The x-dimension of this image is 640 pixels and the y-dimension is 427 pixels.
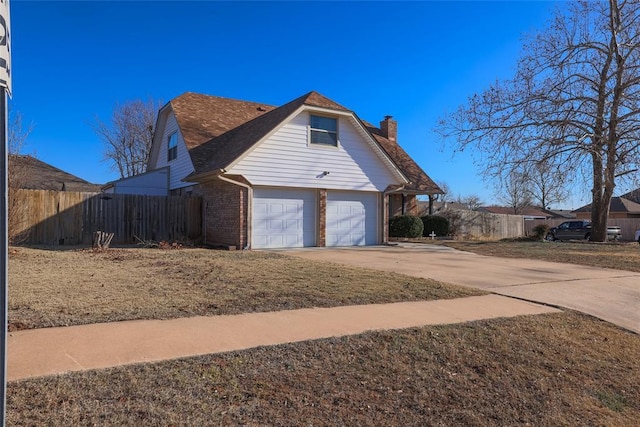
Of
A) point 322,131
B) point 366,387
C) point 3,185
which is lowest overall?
point 366,387

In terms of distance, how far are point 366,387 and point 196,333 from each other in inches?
82.8

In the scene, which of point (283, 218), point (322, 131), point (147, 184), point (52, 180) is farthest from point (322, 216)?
point (52, 180)

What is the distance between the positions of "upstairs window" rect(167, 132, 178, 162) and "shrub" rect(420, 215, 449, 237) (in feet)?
46.3

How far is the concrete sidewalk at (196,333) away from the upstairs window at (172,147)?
16477mm

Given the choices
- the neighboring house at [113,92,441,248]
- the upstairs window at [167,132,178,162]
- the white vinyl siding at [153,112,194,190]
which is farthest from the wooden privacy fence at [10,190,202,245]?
the upstairs window at [167,132,178,162]

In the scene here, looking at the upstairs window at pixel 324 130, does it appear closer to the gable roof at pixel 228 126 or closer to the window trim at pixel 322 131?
the window trim at pixel 322 131

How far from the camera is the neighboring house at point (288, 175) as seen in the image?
16.3 metres

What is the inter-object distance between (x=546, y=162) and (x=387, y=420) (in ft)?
70.6

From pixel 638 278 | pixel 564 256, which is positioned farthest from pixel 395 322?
pixel 564 256

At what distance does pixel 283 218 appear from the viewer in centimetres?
1730

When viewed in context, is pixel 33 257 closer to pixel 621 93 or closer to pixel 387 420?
pixel 387 420

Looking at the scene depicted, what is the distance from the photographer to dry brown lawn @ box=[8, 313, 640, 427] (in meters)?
3.31

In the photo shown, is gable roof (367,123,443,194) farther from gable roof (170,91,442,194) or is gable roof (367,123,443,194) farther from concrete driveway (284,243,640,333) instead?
concrete driveway (284,243,640,333)

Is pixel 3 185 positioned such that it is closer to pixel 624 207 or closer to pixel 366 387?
pixel 366 387
